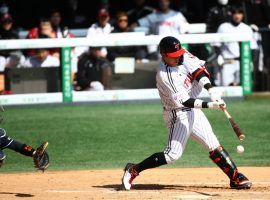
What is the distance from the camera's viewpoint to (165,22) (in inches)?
620

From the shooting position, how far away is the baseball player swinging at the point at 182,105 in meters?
8.22

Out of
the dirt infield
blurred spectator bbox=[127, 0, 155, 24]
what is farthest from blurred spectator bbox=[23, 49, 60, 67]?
the dirt infield

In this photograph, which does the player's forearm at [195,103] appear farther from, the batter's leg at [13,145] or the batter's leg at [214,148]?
the batter's leg at [13,145]

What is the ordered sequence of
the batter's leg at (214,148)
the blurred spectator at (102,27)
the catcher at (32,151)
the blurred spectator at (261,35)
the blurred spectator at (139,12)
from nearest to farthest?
the batter's leg at (214,148) → the catcher at (32,151) → the blurred spectator at (261,35) → the blurred spectator at (102,27) → the blurred spectator at (139,12)

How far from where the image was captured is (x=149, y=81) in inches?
590

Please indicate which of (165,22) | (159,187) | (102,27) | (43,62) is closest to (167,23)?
(165,22)

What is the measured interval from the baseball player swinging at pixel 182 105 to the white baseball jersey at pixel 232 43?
6.69 m

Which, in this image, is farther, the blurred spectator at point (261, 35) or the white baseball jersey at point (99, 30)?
Result: the white baseball jersey at point (99, 30)

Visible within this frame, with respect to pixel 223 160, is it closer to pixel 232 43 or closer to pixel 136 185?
pixel 136 185

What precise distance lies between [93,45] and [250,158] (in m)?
4.96

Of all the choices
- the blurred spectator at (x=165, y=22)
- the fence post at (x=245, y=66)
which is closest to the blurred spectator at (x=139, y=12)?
the blurred spectator at (x=165, y=22)

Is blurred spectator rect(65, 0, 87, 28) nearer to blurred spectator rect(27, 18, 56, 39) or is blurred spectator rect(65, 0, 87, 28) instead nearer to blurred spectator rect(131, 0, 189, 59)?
blurred spectator rect(131, 0, 189, 59)

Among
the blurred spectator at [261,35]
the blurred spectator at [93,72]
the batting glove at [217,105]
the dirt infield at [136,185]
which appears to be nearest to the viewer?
the batting glove at [217,105]

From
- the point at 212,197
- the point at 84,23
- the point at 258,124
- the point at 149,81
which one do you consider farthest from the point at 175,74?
the point at 84,23
